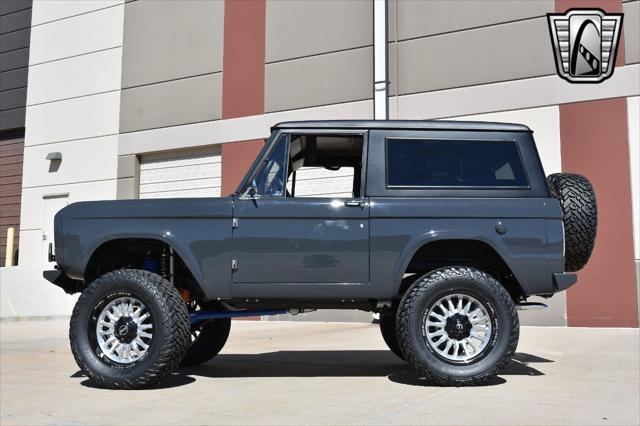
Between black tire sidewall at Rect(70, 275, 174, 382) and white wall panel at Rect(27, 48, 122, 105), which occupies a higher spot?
white wall panel at Rect(27, 48, 122, 105)

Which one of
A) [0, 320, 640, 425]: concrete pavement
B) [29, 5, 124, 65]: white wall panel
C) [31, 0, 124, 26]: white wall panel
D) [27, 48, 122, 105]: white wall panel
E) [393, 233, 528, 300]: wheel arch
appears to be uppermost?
[31, 0, 124, 26]: white wall panel

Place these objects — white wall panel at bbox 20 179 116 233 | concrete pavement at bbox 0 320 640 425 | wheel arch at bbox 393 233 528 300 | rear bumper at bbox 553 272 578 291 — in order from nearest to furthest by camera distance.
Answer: concrete pavement at bbox 0 320 640 425 < rear bumper at bbox 553 272 578 291 < wheel arch at bbox 393 233 528 300 < white wall panel at bbox 20 179 116 233

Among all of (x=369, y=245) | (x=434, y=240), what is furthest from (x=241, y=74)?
(x=434, y=240)

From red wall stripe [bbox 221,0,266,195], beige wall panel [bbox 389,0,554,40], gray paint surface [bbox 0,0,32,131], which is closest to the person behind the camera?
beige wall panel [bbox 389,0,554,40]

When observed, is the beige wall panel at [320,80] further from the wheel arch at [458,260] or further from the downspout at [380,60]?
the wheel arch at [458,260]

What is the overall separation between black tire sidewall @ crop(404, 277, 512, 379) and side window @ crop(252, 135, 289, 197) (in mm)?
1434

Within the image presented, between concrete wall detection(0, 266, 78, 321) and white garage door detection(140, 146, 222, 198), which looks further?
white garage door detection(140, 146, 222, 198)

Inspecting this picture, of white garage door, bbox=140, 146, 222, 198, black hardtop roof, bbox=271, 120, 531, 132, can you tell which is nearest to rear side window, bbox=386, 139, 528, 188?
black hardtop roof, bbox=271, 120, 531, 132

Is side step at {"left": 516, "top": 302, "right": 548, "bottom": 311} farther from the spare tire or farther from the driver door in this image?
the driver door

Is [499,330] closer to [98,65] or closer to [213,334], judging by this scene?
[213,334]

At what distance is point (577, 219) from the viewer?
5004 mm

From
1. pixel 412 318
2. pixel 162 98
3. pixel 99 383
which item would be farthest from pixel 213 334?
pixel 162 98

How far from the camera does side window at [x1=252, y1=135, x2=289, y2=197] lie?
16.7 ft
